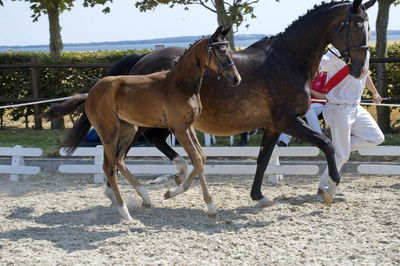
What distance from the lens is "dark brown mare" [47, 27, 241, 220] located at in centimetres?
551

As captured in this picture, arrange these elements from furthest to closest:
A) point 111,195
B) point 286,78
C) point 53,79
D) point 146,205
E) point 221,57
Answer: point 53,79, point 111,195, point 146,205, point 286,78, point 221,57

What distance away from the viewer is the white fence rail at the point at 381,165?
7629mm

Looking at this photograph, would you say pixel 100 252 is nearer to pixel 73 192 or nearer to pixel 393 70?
pixel 73 192

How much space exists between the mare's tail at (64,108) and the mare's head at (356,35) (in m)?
2.64

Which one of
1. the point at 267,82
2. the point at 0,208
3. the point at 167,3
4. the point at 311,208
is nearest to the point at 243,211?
the point at 311,208

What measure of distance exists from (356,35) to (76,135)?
298 centimetres

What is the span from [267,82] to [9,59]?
883 centimetres

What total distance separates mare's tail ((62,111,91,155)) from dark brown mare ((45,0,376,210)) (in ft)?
3.90

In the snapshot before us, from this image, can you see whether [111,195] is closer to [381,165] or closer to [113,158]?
[113,158]

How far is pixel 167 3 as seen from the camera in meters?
12.4

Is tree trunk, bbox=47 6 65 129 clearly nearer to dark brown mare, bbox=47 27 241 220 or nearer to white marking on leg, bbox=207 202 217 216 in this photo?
dark brown mare, bbox=47 27 241 220

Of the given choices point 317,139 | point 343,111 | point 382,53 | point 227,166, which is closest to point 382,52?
point 382,53

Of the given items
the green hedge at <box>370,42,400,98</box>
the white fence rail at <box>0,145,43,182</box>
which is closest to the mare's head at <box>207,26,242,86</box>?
the white fence rail at <box>0,145,43,182</box>

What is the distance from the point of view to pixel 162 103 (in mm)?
5754
